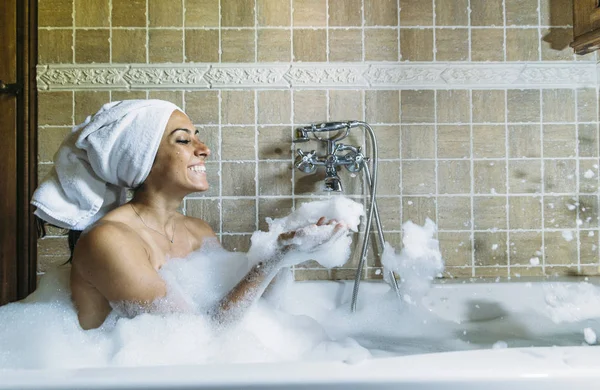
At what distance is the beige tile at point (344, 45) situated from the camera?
1.96m

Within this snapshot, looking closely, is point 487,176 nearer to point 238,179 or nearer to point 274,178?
point 274,178

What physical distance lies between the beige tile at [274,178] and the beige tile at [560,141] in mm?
1060

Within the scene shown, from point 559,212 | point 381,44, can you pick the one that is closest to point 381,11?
point 381,44

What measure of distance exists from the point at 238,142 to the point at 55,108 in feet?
2.40

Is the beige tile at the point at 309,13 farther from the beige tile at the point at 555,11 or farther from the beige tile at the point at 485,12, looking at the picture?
the beige tile at the point at 555,11

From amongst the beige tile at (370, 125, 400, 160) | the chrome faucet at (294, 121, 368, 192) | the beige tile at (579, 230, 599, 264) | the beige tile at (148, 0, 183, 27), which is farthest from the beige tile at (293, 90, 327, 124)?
the beige tile at (579, 230, 599, 264)

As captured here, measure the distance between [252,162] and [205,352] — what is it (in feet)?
3.38

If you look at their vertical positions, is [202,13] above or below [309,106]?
above

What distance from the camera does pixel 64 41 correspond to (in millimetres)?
1929

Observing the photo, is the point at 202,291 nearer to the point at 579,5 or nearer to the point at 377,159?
the point at 377,159

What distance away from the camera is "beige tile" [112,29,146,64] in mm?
1931

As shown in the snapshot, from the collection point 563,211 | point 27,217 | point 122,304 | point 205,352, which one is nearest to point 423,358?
point 205,352

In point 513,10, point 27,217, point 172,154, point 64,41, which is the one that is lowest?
point 27,217

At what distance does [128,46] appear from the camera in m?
1.93
